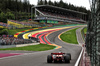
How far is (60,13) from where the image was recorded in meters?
116

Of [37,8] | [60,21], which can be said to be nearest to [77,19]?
[60,21]

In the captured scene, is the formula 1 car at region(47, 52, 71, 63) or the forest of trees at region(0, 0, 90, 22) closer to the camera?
the formula 1 car at region(47, 52, 71, 63)

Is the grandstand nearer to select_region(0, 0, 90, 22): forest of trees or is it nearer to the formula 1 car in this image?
select_region(0, 0, 90, 22): forest of trees

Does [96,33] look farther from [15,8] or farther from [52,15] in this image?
[15,8]

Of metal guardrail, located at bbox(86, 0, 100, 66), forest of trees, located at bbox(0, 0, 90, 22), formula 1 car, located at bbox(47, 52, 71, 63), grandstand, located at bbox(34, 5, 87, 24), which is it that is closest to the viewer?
metal guardrail, located at bbox(86, 0, 100, 66)

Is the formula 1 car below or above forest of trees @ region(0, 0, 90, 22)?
below

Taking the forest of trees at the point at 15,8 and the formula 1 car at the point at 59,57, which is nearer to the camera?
the formula 1 car at the point at 59,57

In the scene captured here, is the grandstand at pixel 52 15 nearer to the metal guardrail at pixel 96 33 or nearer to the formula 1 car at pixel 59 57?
the formula 1 car at pixel 59 57

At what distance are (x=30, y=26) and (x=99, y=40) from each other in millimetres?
67115

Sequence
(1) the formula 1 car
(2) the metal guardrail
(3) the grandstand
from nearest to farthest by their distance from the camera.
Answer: (2) the metal guardrail → (1) the formula 1 car → (3) the grandstand

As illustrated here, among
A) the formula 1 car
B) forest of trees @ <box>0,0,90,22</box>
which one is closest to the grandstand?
forest of trees @ <box>0,0,90,22</box>

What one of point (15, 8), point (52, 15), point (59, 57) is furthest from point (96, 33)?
point (15, 8)

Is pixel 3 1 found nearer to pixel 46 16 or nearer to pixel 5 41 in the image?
pixel 46 16

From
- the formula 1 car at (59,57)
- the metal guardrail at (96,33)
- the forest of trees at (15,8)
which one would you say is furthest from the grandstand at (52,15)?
the metal guardrail at (96,33)
